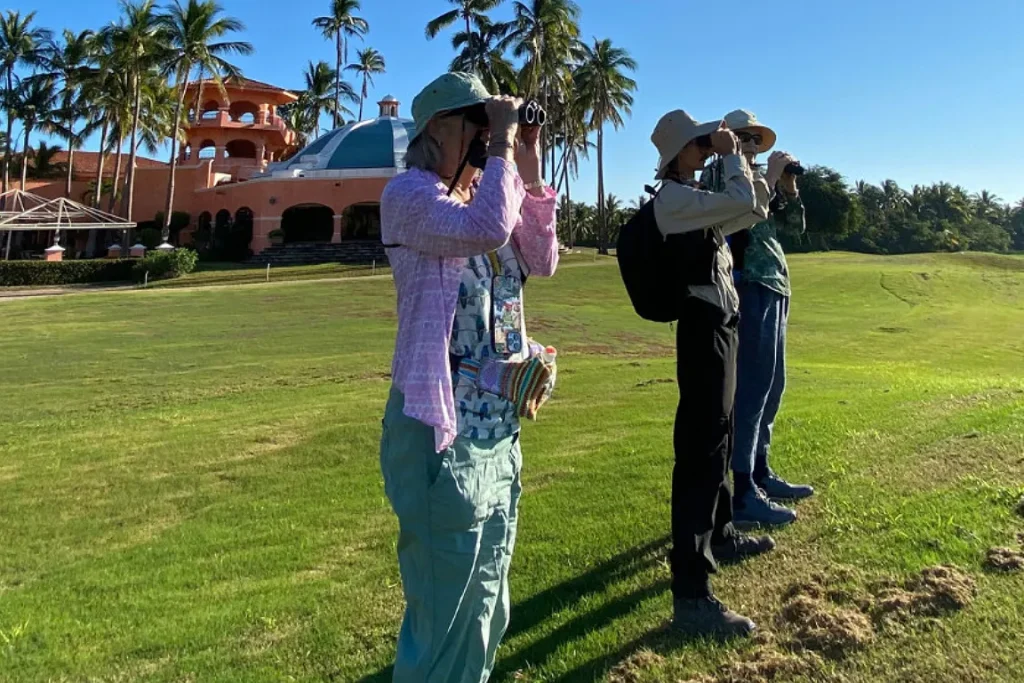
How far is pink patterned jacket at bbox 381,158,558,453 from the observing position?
2.09 metres

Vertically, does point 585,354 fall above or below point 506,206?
below

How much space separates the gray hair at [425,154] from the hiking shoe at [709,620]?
5.86 ft

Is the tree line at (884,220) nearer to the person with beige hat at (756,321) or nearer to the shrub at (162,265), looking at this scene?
the shrub at (162,265)

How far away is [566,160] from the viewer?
1858 inches

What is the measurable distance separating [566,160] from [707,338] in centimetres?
4559

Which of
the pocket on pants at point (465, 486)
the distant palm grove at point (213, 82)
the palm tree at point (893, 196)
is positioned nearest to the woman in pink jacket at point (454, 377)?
the pocket on pants at point (465, 486)

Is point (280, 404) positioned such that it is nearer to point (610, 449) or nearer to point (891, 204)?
point (610, 449)

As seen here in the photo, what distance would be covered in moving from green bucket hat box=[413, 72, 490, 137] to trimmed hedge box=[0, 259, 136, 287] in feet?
111

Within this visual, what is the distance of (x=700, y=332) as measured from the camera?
2.92 meters

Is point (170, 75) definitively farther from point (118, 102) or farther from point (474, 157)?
point (474, 157)

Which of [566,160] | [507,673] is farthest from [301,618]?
[566,160]

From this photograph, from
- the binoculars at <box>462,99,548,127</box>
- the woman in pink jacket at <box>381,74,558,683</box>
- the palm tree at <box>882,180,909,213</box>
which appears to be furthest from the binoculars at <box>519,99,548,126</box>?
the palm tree at <box>882,180,909,213</box>

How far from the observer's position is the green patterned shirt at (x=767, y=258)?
3.87m

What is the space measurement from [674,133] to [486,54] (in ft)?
127
